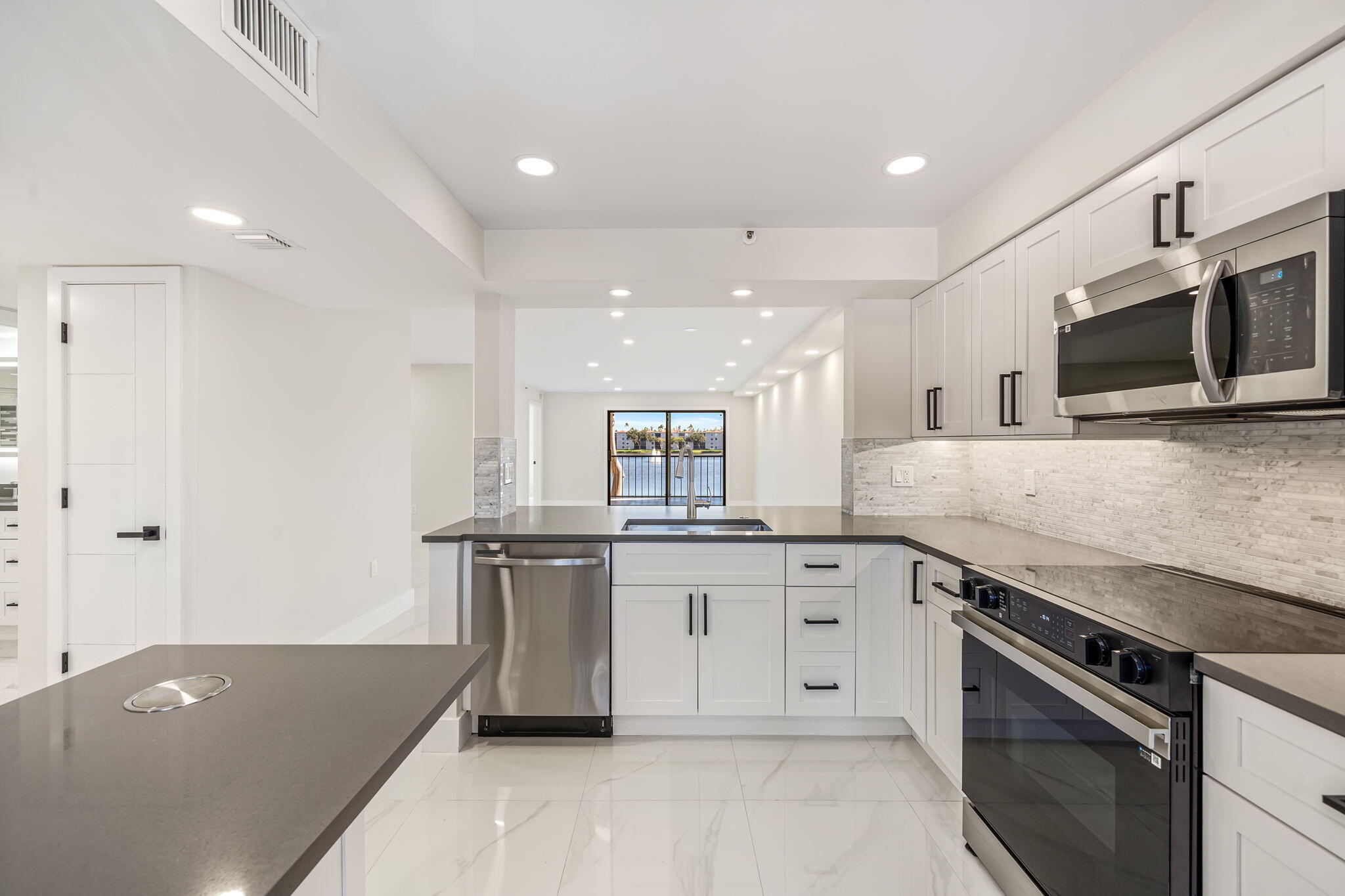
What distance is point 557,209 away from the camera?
2666 millimetres

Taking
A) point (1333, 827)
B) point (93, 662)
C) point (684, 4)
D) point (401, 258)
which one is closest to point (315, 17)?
point (684, 4)

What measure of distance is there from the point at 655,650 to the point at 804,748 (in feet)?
2.60

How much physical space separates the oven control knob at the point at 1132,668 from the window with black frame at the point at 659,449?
10514 millimetres

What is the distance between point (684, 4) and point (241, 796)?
173 cm

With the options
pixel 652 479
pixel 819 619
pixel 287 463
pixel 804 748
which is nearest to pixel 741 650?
pixel 819 619

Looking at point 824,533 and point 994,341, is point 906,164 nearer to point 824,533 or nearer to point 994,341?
point 994,341

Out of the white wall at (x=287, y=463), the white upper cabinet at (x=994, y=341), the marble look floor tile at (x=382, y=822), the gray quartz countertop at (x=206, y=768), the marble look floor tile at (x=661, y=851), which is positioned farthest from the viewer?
the white wall at (x=287, y=463)

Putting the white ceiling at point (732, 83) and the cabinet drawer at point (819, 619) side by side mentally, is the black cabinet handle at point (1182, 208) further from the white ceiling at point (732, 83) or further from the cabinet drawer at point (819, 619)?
the cabinet drawer at point (819, 619)

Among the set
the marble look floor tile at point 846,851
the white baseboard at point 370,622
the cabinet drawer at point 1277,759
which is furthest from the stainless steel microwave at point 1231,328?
the white baseboard at point 370,622

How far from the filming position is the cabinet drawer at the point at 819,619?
2.71m

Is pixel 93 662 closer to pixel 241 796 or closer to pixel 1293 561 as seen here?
pixel 241 796

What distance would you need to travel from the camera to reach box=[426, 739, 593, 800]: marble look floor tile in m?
2.33

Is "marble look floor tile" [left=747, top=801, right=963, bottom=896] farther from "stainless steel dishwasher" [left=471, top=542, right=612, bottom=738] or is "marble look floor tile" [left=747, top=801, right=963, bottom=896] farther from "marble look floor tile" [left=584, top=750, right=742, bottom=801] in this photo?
"stainless steel dishwasher" [left=471, top=542, right=612, bottom=738]

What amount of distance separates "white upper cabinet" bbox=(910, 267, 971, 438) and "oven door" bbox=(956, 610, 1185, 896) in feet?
3.58
